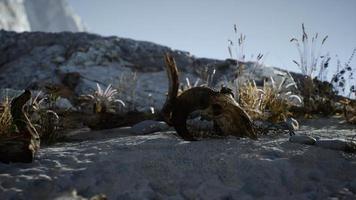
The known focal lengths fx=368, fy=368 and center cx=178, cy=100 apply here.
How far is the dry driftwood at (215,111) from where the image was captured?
3.55 metres

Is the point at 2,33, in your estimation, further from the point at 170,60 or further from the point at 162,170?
the point at 162,170

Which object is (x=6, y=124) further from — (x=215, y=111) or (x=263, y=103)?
(x=263, y=103)

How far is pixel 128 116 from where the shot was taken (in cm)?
566

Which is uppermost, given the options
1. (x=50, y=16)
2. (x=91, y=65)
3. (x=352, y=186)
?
(x=50, y=16)

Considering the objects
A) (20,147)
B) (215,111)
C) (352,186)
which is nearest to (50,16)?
(215,111)

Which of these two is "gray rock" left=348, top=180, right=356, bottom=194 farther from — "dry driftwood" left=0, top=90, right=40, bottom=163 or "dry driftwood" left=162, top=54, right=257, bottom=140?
"dry driftwood" left=0, top=90, right=40, bottom=163

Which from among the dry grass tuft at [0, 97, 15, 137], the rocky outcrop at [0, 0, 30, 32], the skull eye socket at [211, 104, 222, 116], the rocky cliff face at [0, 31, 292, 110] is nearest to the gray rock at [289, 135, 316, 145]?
the skull eye socket at [211, 104, 222, 116]

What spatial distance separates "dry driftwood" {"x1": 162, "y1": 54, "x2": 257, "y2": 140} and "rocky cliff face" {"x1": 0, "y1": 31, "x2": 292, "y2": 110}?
4512mm

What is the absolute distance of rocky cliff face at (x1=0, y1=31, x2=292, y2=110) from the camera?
9.21m

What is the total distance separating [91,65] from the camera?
995cm

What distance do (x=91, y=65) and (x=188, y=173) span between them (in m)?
8.00

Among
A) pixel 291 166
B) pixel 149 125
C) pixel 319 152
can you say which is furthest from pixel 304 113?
pixel 291 166

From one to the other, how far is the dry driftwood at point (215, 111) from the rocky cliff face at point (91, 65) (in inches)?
178

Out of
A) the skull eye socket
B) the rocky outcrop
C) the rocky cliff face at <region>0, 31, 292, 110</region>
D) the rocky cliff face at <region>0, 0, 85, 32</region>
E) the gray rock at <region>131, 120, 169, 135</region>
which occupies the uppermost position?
the rocky cliff face at <region>0, 0, 85, 32</region>
